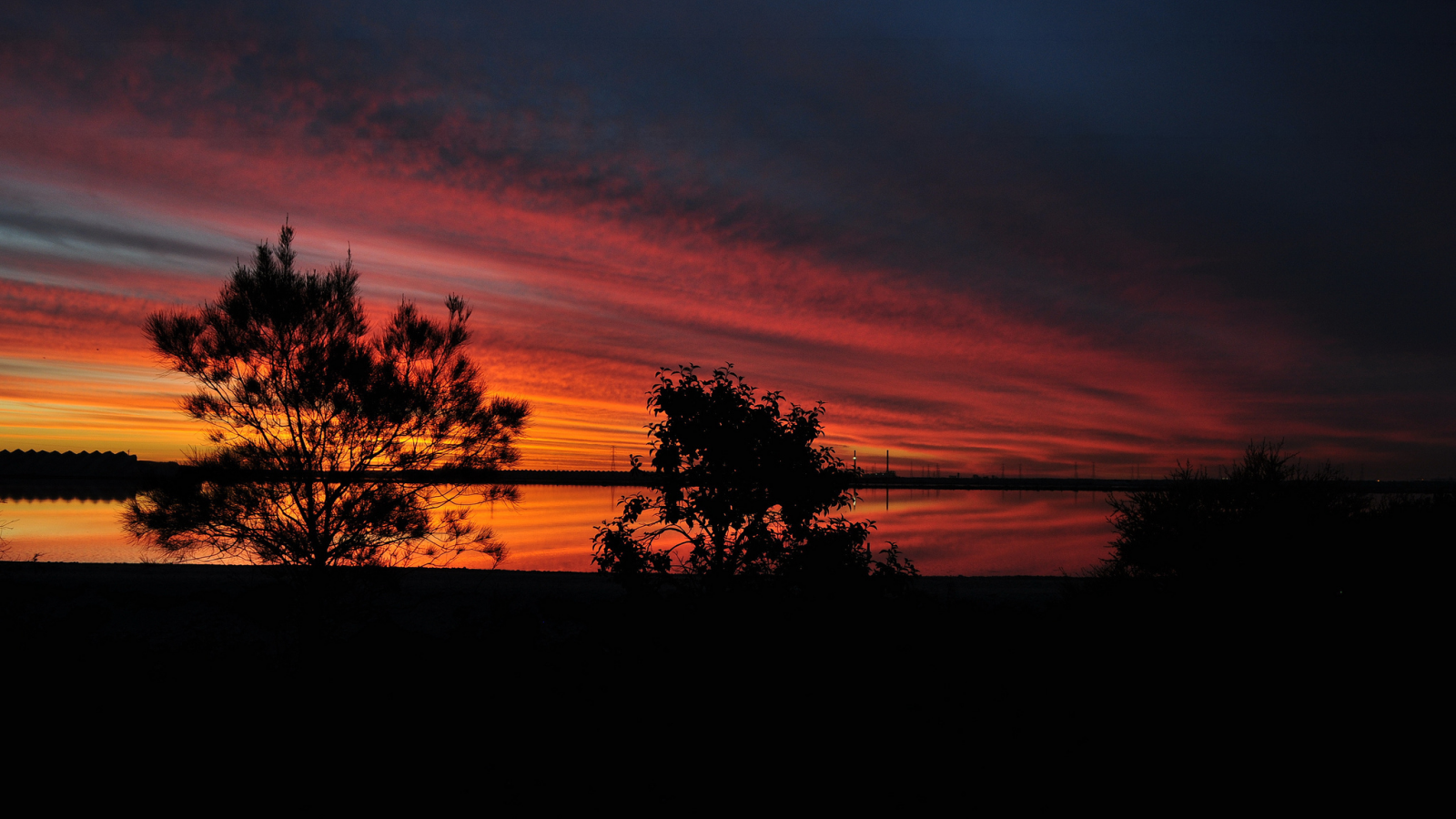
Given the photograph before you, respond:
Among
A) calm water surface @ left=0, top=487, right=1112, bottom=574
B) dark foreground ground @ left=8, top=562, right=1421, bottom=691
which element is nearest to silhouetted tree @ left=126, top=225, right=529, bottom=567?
dark foreground ground @ left=8, top=562, right=1421, bottom=691

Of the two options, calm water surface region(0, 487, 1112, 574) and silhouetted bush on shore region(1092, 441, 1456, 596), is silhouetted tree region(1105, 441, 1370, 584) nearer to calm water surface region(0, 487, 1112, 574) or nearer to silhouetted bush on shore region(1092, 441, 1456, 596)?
silhouetted bush on shore region(1092, 441, 1456, 596)

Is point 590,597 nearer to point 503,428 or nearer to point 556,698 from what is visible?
point 503,428

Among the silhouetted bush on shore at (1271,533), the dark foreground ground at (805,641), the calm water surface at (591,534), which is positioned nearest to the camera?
the dark foreground ground at (805,641)

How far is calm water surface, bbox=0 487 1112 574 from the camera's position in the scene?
3697cm

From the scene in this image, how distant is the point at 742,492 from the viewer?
36.3ft

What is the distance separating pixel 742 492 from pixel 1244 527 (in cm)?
1153

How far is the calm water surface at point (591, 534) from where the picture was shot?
3697 cm

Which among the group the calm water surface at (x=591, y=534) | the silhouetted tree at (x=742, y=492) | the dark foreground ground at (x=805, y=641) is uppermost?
the silhouetted tree at (x=742, y=492)

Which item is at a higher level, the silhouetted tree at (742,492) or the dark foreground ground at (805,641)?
the silhouetted tree at (742,492)

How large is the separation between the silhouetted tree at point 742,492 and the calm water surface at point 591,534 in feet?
49.7

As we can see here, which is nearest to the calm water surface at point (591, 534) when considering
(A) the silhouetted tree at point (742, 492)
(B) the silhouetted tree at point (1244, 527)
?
(B) the silhouetted tree at point (1244, 527)

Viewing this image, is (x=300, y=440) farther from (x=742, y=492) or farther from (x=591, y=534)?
(x=591, y=534)

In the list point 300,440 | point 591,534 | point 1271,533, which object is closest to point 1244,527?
point 1271,533

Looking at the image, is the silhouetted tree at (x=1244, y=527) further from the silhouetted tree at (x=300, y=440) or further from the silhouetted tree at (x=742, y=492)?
the silhouetted tree at (x=300, y=440)
